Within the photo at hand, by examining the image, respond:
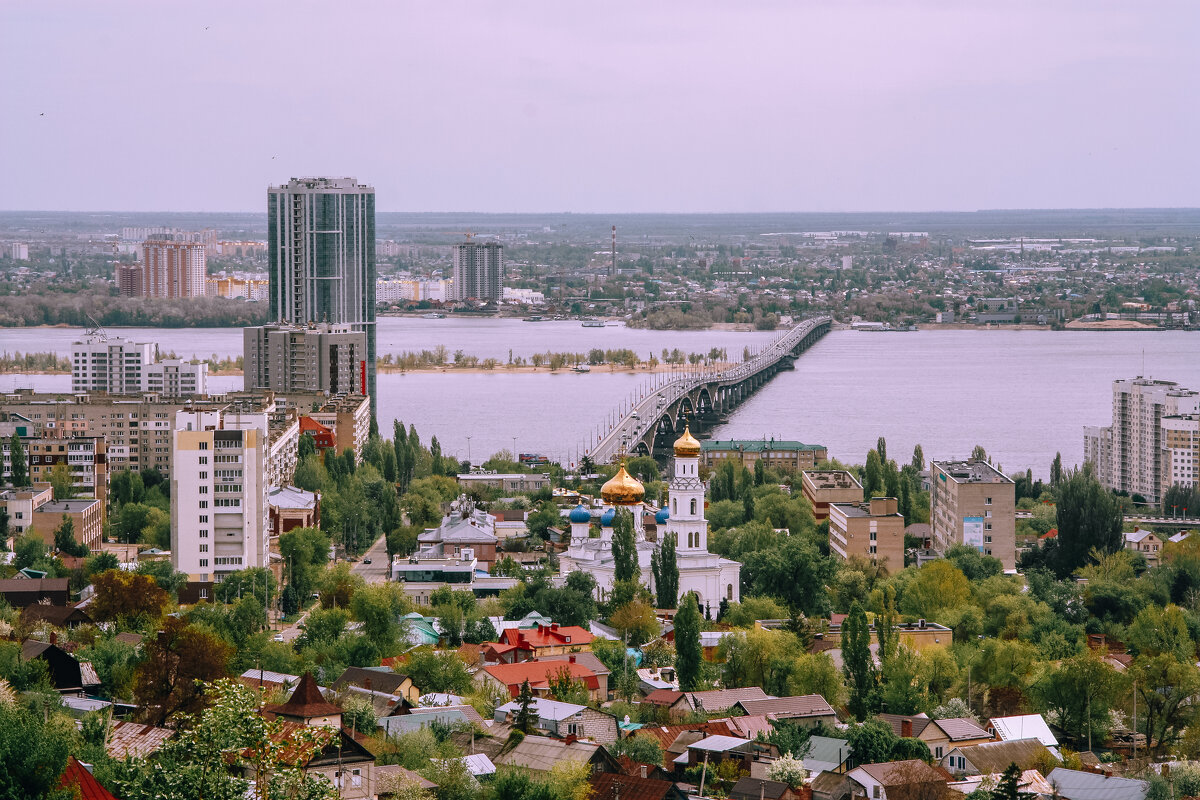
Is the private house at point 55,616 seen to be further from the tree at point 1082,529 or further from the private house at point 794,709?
the tree at point 1082,529

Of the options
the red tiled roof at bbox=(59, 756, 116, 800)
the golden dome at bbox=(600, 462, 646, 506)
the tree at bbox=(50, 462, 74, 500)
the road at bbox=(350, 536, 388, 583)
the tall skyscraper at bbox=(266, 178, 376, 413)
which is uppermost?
the tall skyscraper at bbox=(266, 178, 376, 413)

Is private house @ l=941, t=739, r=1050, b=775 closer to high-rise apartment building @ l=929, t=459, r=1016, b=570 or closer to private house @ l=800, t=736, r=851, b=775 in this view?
private house @ l=800, t=736, r=851, b=775

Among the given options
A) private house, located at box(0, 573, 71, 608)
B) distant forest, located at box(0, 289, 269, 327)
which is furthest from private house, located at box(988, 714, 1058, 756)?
distant forest, located at box(0, 289, 269, 327)

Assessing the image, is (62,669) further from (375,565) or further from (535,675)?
(375,565)

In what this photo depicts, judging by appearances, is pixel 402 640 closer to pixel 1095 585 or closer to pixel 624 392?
pixel 1095 585

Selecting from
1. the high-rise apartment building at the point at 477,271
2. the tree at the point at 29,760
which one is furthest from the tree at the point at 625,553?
the high-rise apartment building at the point at 477,271

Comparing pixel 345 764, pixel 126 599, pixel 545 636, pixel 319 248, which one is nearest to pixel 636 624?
pixel 545 636
